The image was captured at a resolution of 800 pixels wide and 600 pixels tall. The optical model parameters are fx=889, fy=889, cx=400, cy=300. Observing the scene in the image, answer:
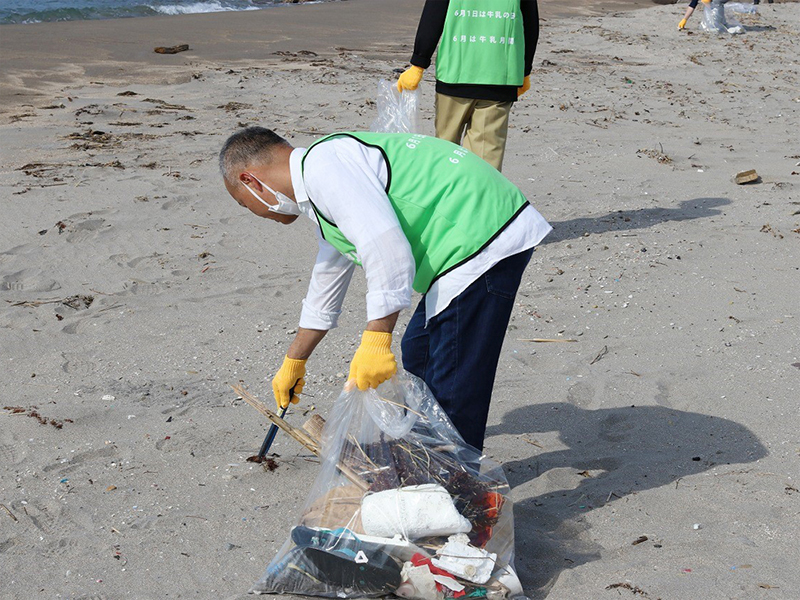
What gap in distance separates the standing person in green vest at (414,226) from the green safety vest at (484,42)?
2404 millimetres

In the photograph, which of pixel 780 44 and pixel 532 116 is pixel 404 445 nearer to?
pixel 532 116

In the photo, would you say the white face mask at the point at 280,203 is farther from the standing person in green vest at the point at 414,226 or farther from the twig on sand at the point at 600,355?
the twig on sand at the point at 600,355

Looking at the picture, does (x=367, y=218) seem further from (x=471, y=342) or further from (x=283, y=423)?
(x=283, y=423)

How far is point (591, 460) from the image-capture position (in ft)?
10.7

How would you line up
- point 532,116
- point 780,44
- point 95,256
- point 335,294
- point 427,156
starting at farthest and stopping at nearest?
point 780,44
point 532,116
point 95,256
point 335,294
point 427,156

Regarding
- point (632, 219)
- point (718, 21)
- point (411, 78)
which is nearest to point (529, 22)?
point (411, 78)

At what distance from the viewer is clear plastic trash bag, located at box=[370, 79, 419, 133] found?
5.16m

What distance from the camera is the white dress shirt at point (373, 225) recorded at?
2.19m

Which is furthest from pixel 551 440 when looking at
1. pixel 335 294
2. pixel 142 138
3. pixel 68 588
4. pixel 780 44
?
pixel 780 44

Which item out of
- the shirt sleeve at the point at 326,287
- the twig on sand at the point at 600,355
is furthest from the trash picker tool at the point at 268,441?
the twig on sand at the point at 600,355

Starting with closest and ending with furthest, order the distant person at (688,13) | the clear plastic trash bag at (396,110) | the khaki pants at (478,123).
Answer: the khaki pants at (478,123) < the clear plastic trash bag at (396,110) < the distant person at (688,13)

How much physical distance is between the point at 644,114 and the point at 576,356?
209 inches

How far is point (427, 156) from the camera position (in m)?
2.40

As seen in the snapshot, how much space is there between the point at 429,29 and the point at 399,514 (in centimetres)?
322
